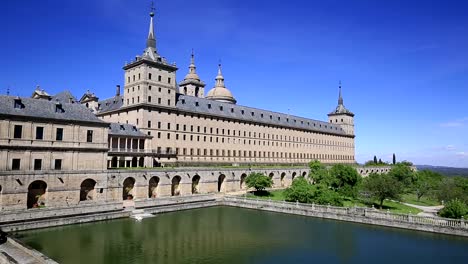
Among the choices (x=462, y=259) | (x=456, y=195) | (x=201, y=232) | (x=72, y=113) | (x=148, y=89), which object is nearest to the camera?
(x=462, y=259)

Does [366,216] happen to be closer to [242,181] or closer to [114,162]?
[242,181]

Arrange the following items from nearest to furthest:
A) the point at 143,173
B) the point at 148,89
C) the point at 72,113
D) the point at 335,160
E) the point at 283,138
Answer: the point at 72,113
the point at 143,173
the point at 148,89
the point at 283,138
the point at 335,160

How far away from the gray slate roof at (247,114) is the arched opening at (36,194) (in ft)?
93.6

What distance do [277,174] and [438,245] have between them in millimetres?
39785

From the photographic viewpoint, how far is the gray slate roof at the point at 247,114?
66000 mm

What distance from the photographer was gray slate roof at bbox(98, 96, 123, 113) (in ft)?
207

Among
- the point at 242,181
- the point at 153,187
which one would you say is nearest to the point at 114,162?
the point at 153,187

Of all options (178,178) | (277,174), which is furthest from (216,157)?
(178,178)

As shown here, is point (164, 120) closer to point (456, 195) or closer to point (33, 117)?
point (33, 117)

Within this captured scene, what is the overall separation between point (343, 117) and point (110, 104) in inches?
3056

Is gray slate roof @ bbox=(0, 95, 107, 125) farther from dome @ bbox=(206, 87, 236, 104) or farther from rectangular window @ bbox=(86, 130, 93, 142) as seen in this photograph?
dome @ bbox=(206, 87, 236, 104)

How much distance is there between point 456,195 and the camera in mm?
49656

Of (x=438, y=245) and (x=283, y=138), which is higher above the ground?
(x=283, y=138)

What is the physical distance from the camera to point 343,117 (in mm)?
117250
